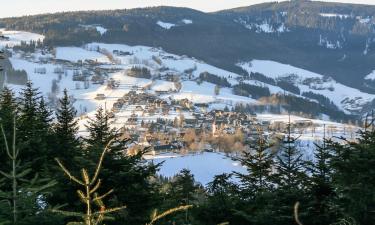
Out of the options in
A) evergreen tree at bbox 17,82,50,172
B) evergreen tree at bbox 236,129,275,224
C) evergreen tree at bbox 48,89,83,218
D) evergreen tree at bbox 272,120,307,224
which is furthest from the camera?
evergreen tree at bbox 17,82,50,172

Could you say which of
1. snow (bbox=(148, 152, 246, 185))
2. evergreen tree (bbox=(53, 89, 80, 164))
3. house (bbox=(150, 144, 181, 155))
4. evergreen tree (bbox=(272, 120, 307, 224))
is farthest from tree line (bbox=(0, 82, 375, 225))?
house (bbox=(150, 144, 181, 155))

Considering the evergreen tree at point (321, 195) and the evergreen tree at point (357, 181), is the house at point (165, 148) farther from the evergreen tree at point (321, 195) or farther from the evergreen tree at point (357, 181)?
the evergreen tree at point (357, 181)

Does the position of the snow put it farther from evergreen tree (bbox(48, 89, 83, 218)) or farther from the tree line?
the tree line

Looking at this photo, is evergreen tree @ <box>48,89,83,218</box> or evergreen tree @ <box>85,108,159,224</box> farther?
evergreen tree @ <box>85,108,159,224</box>

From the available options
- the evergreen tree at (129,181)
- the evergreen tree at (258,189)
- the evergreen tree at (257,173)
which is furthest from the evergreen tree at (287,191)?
the evergreen tree at (129,181)

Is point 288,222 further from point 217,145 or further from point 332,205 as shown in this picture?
point 217,145

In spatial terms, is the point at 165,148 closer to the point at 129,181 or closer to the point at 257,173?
the point at 257,173

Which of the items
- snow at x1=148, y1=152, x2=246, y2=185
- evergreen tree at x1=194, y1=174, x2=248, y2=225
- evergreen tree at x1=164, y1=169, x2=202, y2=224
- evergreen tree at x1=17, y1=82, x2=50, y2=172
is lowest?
snow at x1=148, y1=152, x2=246, y2=185

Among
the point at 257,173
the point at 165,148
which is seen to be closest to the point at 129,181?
the point at 257,173
